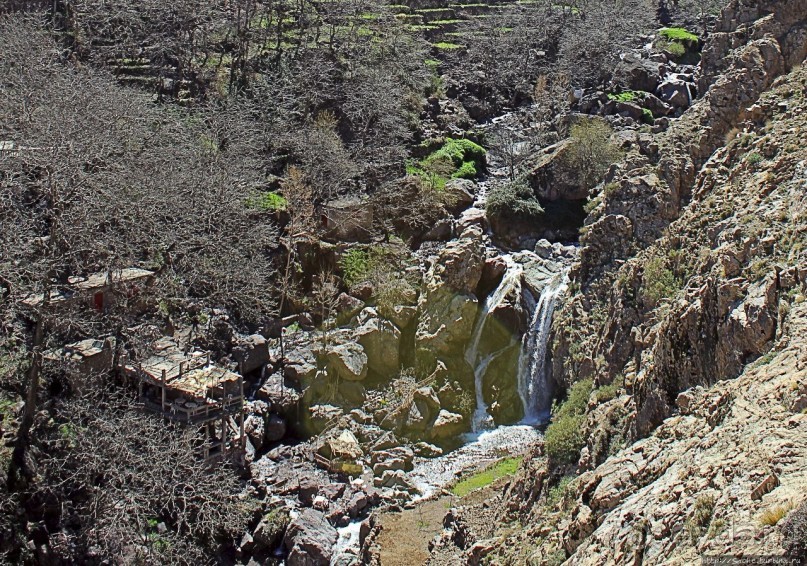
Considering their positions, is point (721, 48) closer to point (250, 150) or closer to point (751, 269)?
point (751, 269)

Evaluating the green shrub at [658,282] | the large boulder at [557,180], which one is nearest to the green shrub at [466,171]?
the large boulder at [557,180]

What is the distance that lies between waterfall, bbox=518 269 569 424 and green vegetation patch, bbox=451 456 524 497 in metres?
3.72

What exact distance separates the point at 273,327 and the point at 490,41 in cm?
3779

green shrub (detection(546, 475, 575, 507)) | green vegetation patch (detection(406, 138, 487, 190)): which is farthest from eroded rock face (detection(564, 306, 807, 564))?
green vegetation patch (detection(406, 138, 487, 190))

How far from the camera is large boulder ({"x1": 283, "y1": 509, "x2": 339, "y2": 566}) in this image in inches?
854

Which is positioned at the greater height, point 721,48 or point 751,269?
point 721,48

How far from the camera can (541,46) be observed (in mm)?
62344

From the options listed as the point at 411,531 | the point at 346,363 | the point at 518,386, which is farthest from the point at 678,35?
the point at 411,531

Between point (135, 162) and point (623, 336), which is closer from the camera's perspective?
point (623, 336)

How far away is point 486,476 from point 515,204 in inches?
646

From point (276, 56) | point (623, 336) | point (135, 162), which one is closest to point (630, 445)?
point (623, 336)

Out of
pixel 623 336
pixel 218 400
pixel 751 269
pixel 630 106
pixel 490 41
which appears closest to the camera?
pixel 751 269

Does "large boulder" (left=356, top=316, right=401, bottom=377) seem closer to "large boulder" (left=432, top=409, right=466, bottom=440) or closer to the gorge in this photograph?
the gorge

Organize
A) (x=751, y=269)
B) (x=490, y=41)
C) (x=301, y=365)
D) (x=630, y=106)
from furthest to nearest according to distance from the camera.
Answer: (x=490, y=41) < (x=630, y=106) < (x=301, y=365) < (x=751, y=269)
